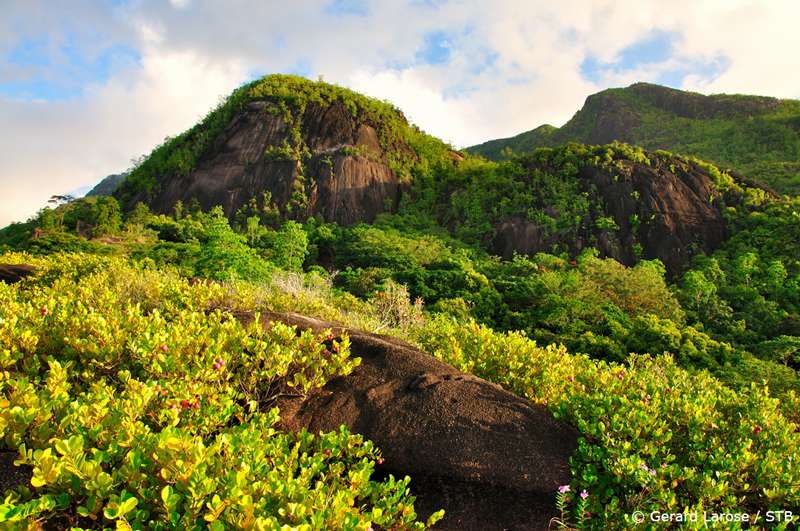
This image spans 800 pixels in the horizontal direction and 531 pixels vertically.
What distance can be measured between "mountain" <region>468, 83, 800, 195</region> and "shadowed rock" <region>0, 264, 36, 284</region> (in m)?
44.6

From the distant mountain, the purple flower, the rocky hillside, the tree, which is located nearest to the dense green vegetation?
the rocky hillside

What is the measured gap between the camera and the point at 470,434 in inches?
148

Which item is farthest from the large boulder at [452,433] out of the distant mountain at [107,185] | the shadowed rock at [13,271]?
the distant mountain at [107,185]

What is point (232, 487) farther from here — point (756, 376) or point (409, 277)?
point (409, 277)

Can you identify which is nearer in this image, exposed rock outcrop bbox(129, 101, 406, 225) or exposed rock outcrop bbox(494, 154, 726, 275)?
exposed rock outcrop bbox(494, 154, 726, 275)

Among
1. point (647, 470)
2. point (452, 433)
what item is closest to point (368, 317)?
point (452, 433)

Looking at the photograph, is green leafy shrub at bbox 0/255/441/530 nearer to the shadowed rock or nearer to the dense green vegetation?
the shadowed rock

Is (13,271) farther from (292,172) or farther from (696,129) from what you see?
(696,129)

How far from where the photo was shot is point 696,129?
54.9m

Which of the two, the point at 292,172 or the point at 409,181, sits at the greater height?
the point at 292,172

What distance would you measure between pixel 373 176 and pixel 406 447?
3877cm

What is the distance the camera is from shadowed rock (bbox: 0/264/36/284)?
15.0m

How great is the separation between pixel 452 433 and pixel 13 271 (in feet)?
58.8

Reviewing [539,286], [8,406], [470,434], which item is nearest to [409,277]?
[539,286]
